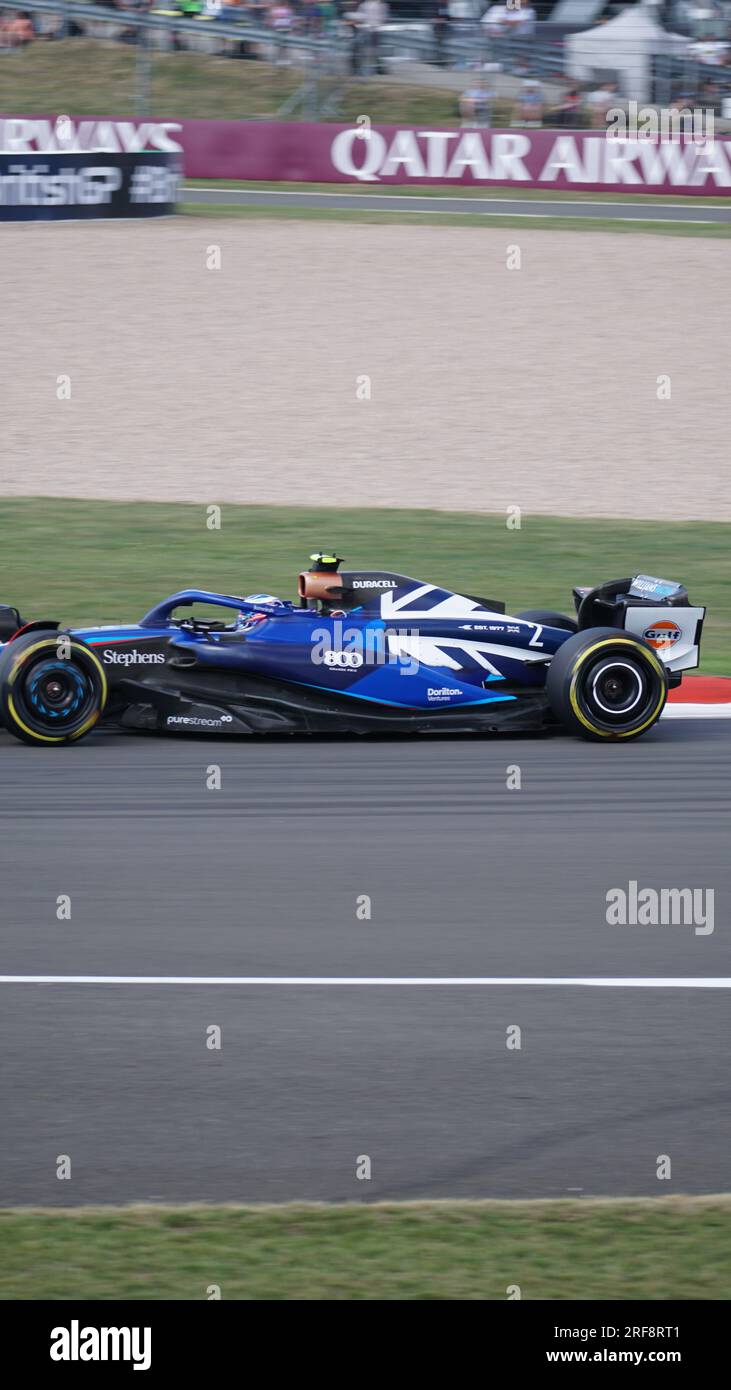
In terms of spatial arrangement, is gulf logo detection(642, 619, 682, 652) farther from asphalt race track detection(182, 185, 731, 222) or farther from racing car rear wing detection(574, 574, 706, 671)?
asphalt race track detection(182, 185, 731, 222)

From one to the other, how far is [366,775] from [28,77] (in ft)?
105

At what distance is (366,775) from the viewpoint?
948cm

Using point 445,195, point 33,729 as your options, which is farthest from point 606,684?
point 445,195

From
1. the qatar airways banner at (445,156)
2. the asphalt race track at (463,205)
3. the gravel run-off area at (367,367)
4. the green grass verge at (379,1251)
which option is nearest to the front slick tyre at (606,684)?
the green grass verge at (379,1251)

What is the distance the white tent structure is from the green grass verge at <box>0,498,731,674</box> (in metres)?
20.9

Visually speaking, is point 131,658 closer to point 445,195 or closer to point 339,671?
point 339,671

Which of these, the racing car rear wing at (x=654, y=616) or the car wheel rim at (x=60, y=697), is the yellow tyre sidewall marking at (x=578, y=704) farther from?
the car wheel rim at (x=60, y=697)

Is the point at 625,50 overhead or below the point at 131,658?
overhead

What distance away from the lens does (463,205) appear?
107 feet

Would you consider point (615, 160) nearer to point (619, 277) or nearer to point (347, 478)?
point (619, 277)

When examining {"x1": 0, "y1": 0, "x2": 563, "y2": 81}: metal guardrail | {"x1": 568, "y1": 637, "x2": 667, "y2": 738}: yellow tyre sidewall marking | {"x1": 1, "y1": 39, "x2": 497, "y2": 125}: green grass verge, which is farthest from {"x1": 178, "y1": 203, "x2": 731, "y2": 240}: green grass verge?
{"x1": 568, "y1": 637, "x2": 667, "y2": 738}: yellow tyre sidewall marking
